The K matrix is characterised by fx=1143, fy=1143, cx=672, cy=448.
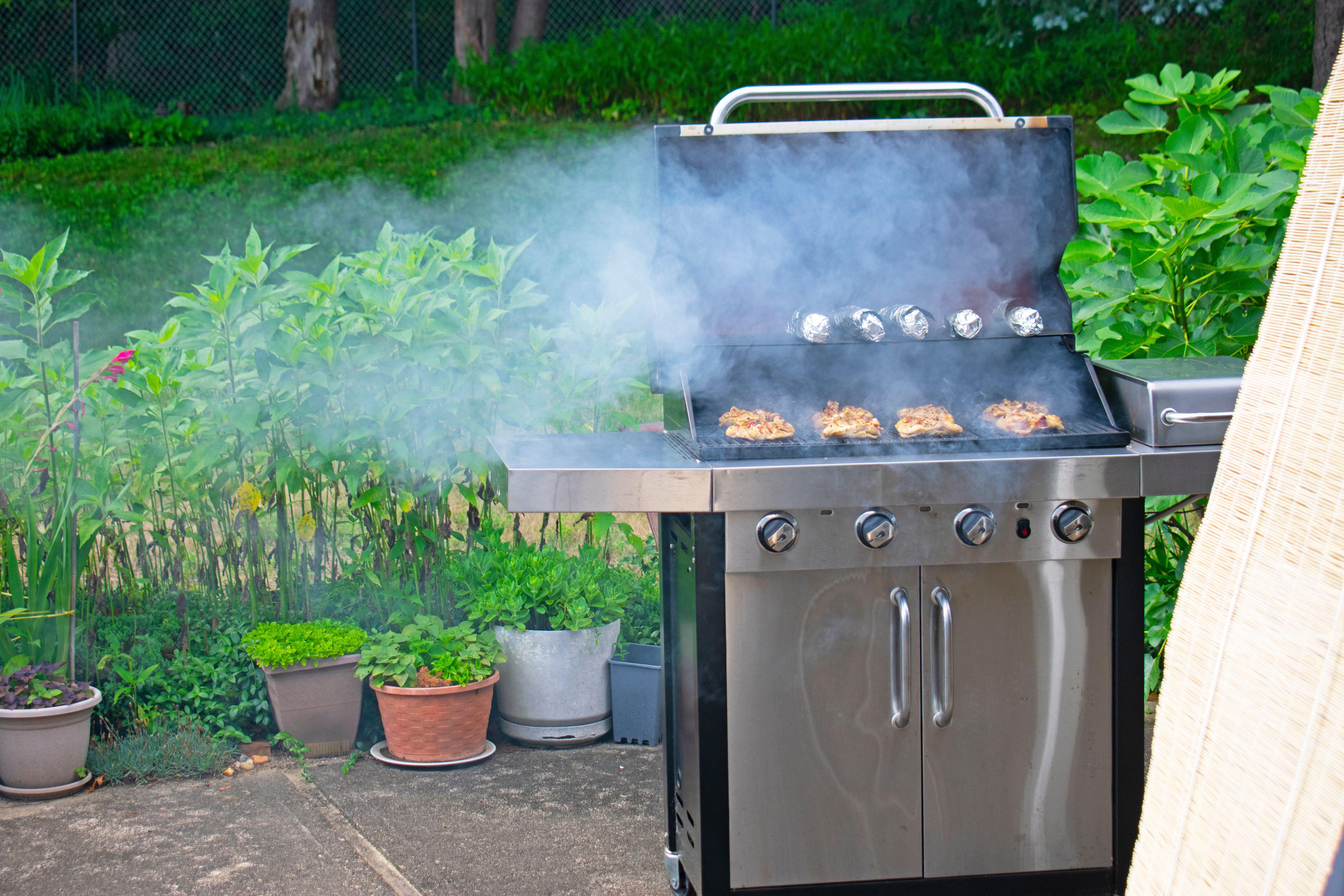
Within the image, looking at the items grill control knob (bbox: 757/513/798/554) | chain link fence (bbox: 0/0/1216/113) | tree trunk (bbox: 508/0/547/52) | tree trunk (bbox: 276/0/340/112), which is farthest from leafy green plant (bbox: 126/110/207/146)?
grill control knob (bbox: 757/513/798/554)

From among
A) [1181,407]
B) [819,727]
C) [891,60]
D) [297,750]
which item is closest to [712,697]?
[819,727]

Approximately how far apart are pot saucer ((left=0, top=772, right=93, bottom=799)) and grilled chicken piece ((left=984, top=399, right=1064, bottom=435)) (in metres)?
2.70

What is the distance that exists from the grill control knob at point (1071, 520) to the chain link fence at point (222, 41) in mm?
10701

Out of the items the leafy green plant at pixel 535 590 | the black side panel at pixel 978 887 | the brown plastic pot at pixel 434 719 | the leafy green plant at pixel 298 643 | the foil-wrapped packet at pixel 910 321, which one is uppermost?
the foil-wrapped packet at pixel 910 321

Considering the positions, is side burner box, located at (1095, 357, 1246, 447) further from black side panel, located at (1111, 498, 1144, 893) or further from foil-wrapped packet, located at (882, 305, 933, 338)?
foil-wrapped packet, located at (882, 305, 933, 338)

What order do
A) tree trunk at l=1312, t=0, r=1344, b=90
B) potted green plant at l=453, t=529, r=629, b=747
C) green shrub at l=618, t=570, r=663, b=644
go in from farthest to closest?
tree trunk at l=1312, t=0, r=1344, b=90 < green shrub at l=618, t=570, r=663, b=644 < potted green plant at l=453, t=529, r=629, b=747

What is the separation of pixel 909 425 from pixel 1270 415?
51.3 inches

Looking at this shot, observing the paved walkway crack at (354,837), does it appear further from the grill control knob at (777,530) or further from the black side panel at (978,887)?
the grill control knob at (777,530)

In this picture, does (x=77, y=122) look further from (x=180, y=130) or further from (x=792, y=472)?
(x=792, y=472)

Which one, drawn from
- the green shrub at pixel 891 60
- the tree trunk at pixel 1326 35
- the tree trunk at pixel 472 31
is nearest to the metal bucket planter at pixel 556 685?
the tree trunk at pixel 1326 35

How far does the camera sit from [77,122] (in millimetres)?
11250

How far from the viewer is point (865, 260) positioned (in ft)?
9.19

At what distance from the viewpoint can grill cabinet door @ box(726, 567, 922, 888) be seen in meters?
2.33

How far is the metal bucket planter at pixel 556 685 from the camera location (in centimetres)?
355
